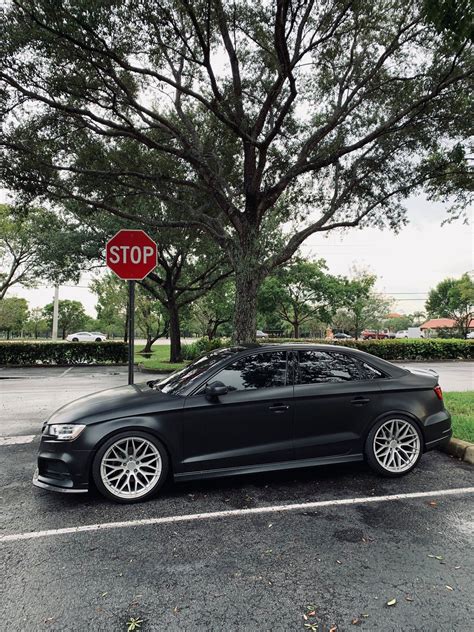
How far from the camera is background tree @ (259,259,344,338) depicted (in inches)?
1093

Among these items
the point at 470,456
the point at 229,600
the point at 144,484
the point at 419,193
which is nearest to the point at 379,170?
the point at 419,193

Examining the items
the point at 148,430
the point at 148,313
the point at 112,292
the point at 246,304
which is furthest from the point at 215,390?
the point at 112,292

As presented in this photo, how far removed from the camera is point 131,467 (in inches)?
138

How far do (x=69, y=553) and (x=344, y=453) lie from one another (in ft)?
8.73

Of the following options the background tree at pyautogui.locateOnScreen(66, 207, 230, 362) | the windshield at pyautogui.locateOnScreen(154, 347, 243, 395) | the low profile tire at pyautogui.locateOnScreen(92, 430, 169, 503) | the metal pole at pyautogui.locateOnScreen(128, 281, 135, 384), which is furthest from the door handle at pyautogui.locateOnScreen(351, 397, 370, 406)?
the background tree at pyautogui.locateOnScreen(66, 207, 230, 362)

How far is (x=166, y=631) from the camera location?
1.98 m

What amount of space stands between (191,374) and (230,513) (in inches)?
56.5

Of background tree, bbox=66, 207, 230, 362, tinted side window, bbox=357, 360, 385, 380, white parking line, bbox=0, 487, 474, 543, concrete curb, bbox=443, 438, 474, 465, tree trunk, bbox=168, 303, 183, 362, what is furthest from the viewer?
tree trunk, bbox=168, 303, 183, 362

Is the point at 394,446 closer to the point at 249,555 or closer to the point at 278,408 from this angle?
the point at 278,408

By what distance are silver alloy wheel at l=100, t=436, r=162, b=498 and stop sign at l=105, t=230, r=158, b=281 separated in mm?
3083

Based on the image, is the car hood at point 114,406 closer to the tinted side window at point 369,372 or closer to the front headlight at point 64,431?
the front headlight at point 64,431

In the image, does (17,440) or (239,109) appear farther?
(239,109)

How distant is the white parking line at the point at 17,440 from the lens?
215 inches

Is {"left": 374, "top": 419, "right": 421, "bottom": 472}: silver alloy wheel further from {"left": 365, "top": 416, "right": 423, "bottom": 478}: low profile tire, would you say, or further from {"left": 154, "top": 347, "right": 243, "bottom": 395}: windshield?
{"left": 154, "top": 347, "right": 243, "bottom": 395}: windshield
